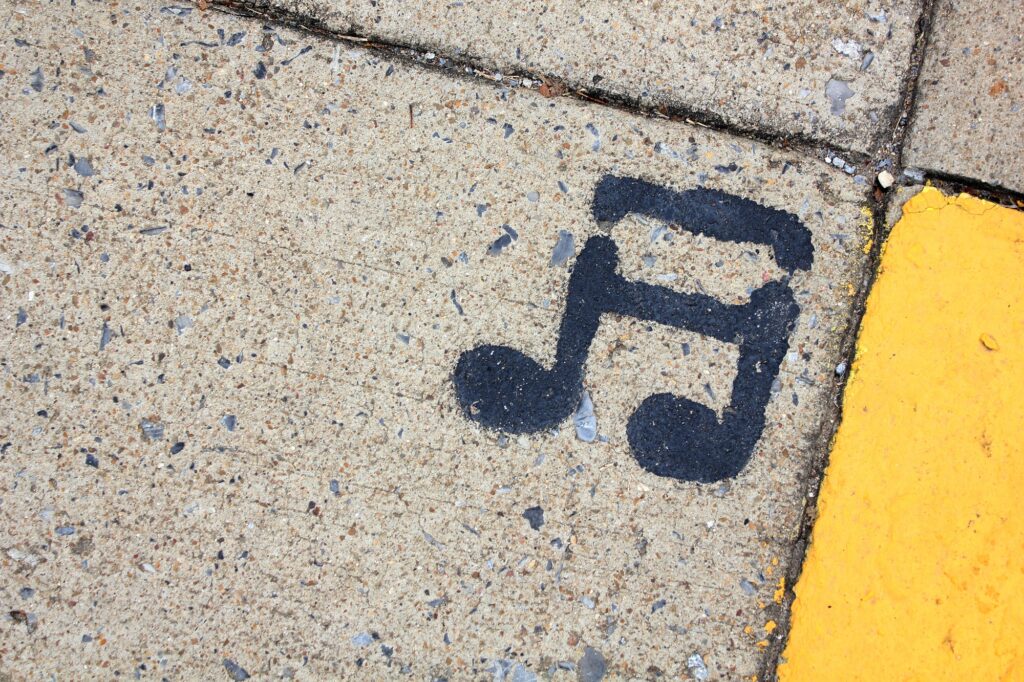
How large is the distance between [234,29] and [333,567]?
1.52m

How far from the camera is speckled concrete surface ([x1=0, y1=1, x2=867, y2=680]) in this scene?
5.85ft

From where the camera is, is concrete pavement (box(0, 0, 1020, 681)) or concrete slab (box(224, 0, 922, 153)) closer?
concrete pavement (box(0, 0, 1020, 681))

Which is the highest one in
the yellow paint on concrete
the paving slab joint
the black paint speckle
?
the paving slab joint

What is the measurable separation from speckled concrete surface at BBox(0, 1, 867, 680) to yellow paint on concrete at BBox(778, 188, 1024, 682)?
0.39 feet

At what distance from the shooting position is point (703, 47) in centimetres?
191

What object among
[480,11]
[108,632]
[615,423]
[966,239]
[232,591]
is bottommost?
[108,632]

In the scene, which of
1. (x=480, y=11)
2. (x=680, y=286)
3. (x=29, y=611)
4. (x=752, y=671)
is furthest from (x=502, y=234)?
(x=29, y=611)

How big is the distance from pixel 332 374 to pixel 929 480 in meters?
1.66

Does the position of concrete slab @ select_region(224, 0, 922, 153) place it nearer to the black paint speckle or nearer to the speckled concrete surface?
the speckled concrete surface

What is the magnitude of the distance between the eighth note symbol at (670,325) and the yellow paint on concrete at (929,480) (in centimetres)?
25

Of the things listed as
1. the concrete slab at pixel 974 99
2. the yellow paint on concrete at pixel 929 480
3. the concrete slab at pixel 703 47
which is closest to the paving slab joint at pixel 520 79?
the concrete slab at pixel 703 47

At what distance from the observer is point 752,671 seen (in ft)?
5.99

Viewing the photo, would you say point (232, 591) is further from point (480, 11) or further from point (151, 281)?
point (480, 11)

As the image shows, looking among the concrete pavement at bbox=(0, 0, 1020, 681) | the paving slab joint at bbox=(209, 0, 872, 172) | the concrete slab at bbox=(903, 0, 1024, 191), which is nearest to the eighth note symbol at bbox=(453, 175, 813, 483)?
the concrete pavement at bbox=(0, 0, 1020, 681)
